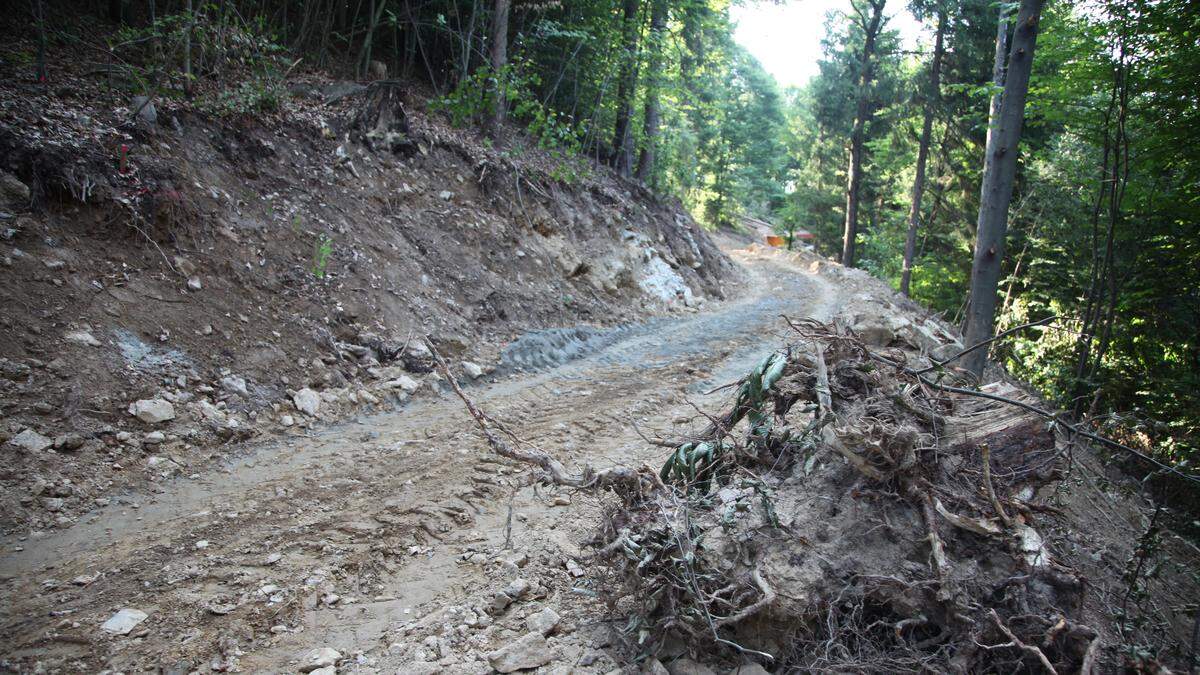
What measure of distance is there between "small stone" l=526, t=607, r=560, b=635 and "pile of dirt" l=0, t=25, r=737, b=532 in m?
3.06

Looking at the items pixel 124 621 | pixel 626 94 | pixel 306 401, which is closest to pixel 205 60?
pixel 306 401

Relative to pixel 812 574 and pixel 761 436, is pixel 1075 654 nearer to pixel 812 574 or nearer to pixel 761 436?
pixel 812 574

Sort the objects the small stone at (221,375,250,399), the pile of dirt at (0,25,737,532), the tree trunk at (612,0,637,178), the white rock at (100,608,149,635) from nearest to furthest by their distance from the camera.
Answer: the white rock at (100,608,149,635) < the pile of dirt at (0,25,737,532) < the small stone at (221,375,250,399) < the tree trunk at (612,0,637,178)

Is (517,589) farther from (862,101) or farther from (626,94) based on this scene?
(862,101)

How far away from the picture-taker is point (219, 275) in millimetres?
5684

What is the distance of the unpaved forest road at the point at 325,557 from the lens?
2.64m

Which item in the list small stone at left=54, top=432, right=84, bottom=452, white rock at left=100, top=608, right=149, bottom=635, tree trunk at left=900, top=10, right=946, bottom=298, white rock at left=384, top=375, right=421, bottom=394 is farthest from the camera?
tree trunk at left=900, top=10, right=946, bottom=298

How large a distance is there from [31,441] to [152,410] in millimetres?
698

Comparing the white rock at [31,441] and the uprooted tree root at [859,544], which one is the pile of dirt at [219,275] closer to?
the white rock at [31,441]

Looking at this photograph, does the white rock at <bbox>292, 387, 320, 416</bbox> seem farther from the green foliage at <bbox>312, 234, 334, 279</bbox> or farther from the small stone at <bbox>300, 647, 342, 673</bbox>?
the small stone at <bbox>300, 647, 342, 673</bbox>

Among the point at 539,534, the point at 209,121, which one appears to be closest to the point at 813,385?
the point at 539,534

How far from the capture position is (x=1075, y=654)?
219 cm

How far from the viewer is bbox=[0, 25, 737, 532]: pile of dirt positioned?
4238 mm

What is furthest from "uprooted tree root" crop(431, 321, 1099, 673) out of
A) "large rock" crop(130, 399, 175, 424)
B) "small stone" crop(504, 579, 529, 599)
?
"large rock" crop(130, 399, 175, 424)
